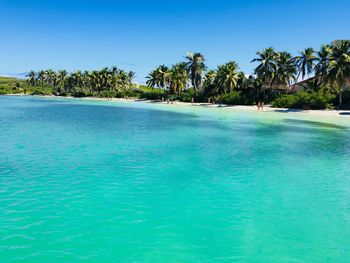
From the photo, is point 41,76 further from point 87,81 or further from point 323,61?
Result: point 323,61

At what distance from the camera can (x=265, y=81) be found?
6894 centimetres

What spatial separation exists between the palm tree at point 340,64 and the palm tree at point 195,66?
36684 mm

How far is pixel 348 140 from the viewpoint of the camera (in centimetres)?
2570

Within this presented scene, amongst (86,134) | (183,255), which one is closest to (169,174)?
(183,255)

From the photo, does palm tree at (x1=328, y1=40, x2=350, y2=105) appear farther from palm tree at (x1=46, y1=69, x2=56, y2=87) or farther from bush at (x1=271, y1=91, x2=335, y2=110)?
palm tree at (x1=46, y1=69, x2=56, y2=87)

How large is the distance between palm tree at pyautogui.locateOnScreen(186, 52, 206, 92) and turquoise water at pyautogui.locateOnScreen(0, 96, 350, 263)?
68239mm

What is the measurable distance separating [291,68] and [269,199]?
59998 millimetres

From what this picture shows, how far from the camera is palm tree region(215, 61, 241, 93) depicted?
73.7m

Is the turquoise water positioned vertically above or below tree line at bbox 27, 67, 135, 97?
below

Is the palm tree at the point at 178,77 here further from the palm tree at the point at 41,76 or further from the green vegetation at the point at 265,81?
the palm tree at the point at 41,76

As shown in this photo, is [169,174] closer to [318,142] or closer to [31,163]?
[31,163]

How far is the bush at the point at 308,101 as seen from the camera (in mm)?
56500

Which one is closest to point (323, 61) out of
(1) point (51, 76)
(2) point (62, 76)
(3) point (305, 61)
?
(3) point (305, 61)

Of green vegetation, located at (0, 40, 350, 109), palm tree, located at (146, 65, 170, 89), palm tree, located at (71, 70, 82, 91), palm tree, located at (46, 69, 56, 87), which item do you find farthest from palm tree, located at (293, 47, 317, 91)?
palm tree, located at (46, 69, 56, 87)
